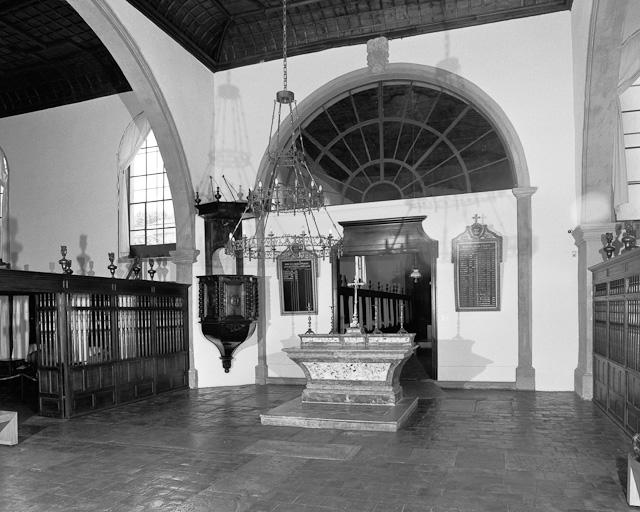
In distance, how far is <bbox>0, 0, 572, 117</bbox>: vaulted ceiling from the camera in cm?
838

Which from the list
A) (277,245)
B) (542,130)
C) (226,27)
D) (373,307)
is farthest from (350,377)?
(226,27)

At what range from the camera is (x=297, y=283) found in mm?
9359

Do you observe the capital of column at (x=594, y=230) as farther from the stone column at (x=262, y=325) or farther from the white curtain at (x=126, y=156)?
the white curtain at (x=126, y=156)

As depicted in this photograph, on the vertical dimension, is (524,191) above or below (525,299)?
above

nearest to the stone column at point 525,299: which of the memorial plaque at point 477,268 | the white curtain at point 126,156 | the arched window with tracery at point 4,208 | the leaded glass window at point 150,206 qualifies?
the memorial plaque at point 477,268

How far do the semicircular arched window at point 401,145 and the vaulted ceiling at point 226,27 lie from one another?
0.93m

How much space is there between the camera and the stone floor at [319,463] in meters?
3.90

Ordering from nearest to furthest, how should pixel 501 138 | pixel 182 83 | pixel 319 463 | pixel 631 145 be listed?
1. pixel 319 463
2. pixel 631 145
3. pixel 501 138
4. pixel 182 83

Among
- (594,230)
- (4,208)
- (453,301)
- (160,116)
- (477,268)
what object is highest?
(160,116)

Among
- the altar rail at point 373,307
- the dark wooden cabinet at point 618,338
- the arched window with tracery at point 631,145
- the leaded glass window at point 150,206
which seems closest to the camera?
the dark wooden cabinet at point 618,338

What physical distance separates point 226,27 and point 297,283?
4.29m

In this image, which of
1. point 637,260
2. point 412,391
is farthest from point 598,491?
point 412,391

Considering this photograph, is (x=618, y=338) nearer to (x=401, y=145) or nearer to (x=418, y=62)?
(x=401, y=145)

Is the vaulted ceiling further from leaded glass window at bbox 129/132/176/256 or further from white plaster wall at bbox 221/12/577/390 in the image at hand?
leaded glass window at bbox 129/132/176/256
